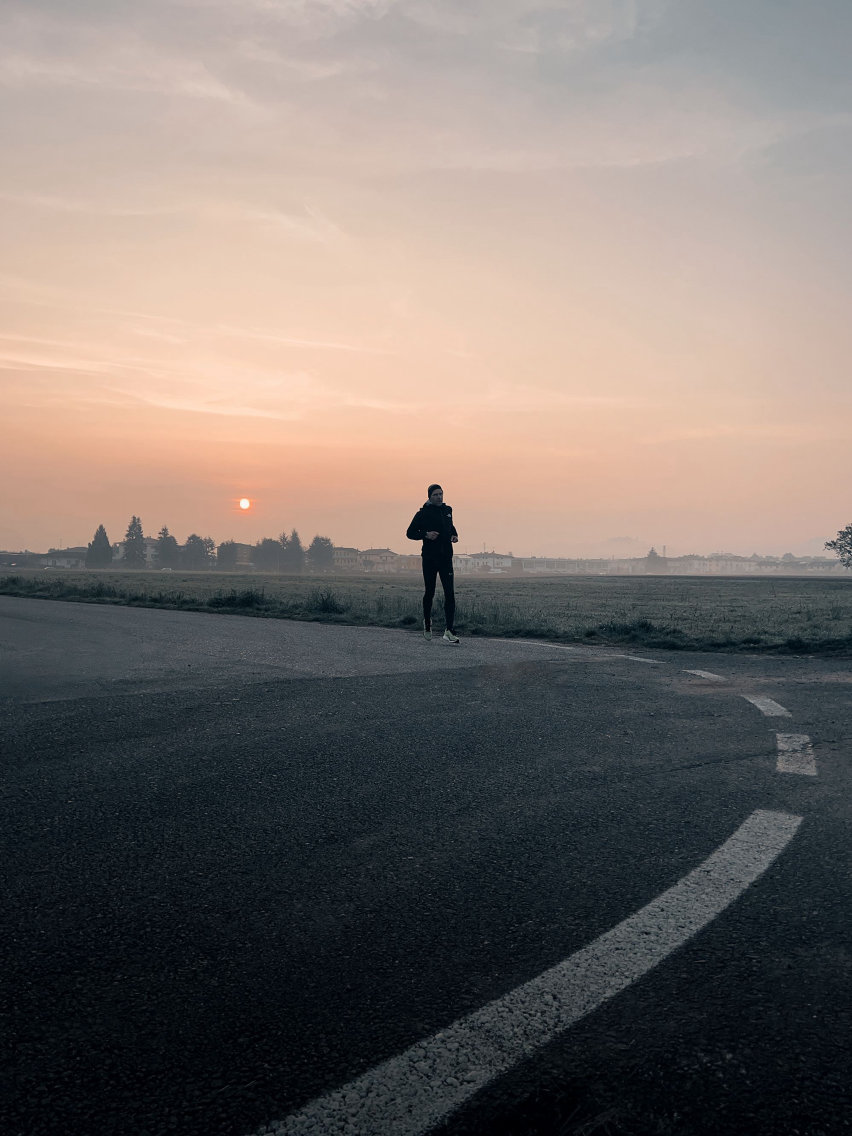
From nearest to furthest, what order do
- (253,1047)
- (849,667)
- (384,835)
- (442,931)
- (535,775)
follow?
1. (253,1047)
2. (442,931)
3. (384,835)
4. (535,775)
5. (849,667)

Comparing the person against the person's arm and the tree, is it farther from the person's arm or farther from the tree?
the tree

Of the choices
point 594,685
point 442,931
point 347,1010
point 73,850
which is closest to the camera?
point 347,1010

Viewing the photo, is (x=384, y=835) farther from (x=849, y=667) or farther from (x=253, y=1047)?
(x=849, y=667)

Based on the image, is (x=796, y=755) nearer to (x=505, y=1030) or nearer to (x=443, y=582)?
(x=505, y=1030)

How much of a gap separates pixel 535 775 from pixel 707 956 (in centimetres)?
221

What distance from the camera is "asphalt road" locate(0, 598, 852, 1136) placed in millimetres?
1889

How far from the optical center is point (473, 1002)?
2250 mm

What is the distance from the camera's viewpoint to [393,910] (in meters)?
2.87

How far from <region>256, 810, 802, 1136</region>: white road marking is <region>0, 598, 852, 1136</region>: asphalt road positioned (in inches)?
1.1

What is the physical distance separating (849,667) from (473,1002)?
29.2 feet

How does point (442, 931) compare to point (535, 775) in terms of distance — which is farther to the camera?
point (535, 775)

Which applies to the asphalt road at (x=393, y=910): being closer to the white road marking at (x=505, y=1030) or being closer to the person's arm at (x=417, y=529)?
the white road marking at (x=505, y=1030)

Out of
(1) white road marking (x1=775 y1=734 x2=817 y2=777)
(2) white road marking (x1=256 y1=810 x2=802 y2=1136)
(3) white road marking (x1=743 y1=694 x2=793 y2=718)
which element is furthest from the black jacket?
(2) white road marking (x1=256 y1=810 x2=802 y2=1136)

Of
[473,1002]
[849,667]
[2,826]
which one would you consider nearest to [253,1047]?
[473,1002]
